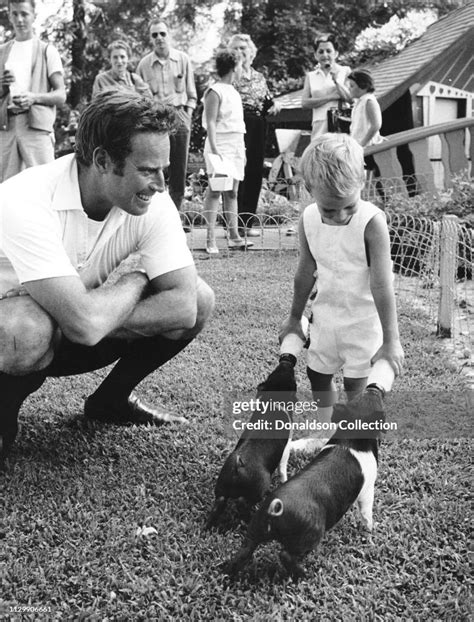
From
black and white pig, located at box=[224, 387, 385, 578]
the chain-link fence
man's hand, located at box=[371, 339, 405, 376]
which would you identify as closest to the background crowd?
the chain-link fence

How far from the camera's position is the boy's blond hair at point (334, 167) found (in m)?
2.42

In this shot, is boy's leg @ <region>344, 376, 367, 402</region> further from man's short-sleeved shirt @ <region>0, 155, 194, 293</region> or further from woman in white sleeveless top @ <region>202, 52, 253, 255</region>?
woman in white sleeveless top @ <region>202, 52, 253, 255</region>

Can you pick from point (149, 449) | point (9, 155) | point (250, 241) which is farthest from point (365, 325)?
point (250, 241)

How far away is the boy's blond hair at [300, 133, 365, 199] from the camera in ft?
7.93

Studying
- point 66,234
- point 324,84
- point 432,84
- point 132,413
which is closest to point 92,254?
point 66,234

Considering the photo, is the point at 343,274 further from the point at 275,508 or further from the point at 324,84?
the point at 324,84

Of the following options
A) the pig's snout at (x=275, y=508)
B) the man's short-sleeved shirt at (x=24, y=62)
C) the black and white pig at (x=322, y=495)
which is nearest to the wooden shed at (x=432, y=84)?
the man's short-sleeved shirt at (x=24, y=62)

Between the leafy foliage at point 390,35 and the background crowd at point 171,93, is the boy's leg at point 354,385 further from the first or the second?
the leafy foliage at point 390,35

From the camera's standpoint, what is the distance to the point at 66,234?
2.63 m

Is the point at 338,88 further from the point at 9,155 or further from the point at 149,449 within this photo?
the point at 149,449

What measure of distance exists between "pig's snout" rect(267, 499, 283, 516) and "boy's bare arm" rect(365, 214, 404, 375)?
814mm

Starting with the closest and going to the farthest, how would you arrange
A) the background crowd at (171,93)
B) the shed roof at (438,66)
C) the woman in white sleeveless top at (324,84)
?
1. the background crowd at (171,93)
2. the woman in white sleeveless top at (324,84)
3. the shed roof at (438,66)

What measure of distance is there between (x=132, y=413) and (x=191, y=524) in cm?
88

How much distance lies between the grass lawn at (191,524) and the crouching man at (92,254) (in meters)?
0.37
